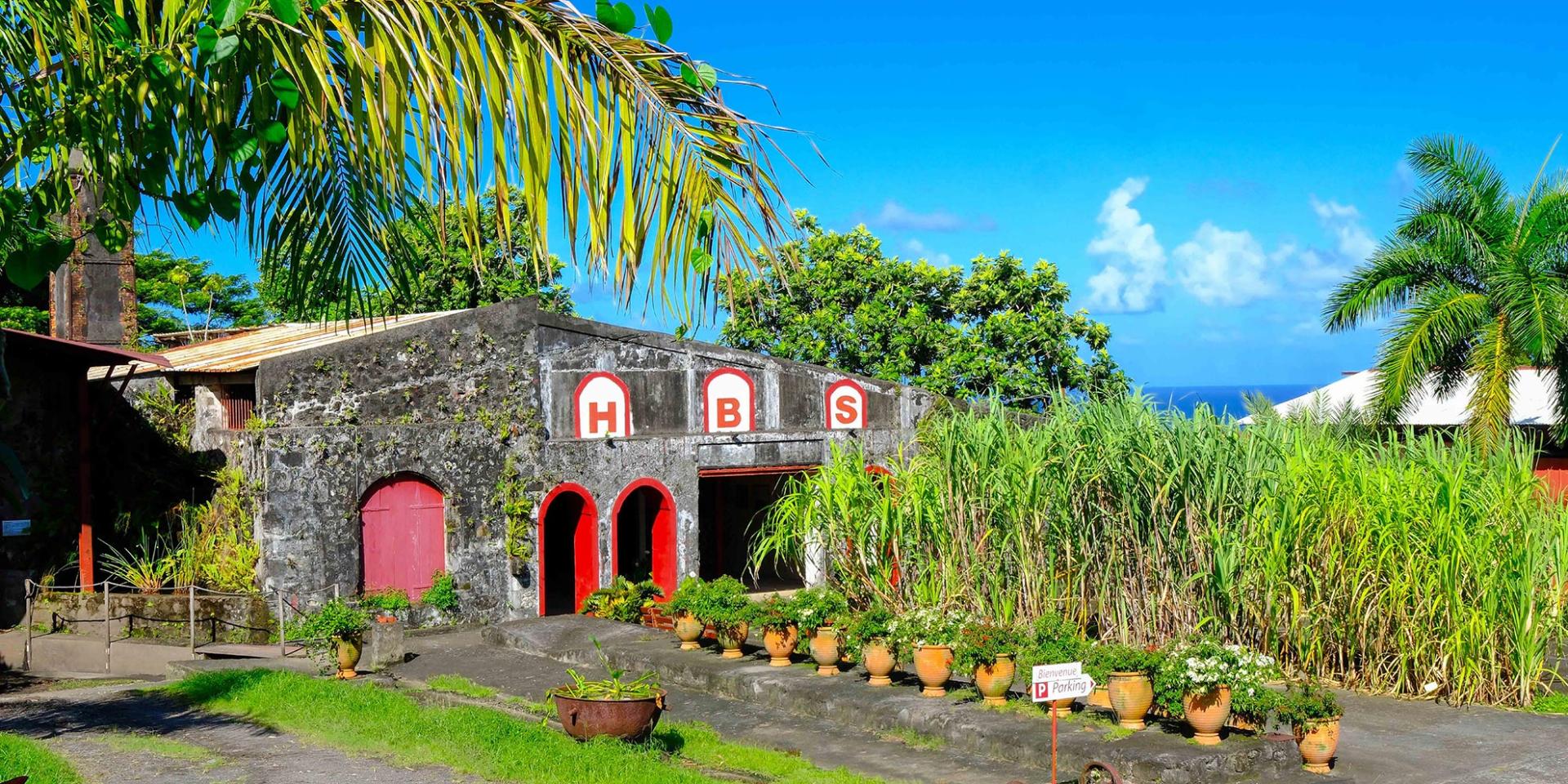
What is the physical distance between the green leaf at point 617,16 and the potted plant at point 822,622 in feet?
31.4

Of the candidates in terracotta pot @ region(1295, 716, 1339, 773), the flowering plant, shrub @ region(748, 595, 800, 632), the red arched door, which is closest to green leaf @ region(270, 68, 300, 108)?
terracotta pot @ region(1295, 716, 1339, 773)

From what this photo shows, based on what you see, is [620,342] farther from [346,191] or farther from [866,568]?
[346,191]

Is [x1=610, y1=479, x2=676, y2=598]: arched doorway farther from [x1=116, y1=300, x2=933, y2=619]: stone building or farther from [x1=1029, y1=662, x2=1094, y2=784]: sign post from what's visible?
[x1=1029, y1=662, x2=1094, y2=784]: sign post

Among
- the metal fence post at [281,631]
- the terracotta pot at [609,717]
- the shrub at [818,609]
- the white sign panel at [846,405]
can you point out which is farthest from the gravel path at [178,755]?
the white sign panel at [846,405]

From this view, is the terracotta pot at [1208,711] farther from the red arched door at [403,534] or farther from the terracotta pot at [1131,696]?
the red arched door at [403,534]

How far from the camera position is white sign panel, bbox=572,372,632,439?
713 inches

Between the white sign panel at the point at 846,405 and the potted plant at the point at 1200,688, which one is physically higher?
the white sign panel at the point at 846,405

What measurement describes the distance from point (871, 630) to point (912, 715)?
1.34 meters

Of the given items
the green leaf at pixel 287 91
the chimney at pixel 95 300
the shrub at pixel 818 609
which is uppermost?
the chimney at pixel 95 300

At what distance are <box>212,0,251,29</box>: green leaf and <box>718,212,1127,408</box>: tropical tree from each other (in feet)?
77.8

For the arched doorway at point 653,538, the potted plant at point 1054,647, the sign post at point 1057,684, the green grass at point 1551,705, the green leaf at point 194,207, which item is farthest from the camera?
the arched doorway at point 653,538

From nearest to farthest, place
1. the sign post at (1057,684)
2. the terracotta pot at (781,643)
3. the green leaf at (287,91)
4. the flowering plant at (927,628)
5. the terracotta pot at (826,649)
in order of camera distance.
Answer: the green leaf at (287,91)
the sign post at (1057,684)
the flowering plant at (927,628)
the terracotta pot at (826,649)
the terracotta pot at (781,643)

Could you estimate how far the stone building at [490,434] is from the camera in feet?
52.9

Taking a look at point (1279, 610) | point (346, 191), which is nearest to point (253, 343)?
point (1279, 610)
